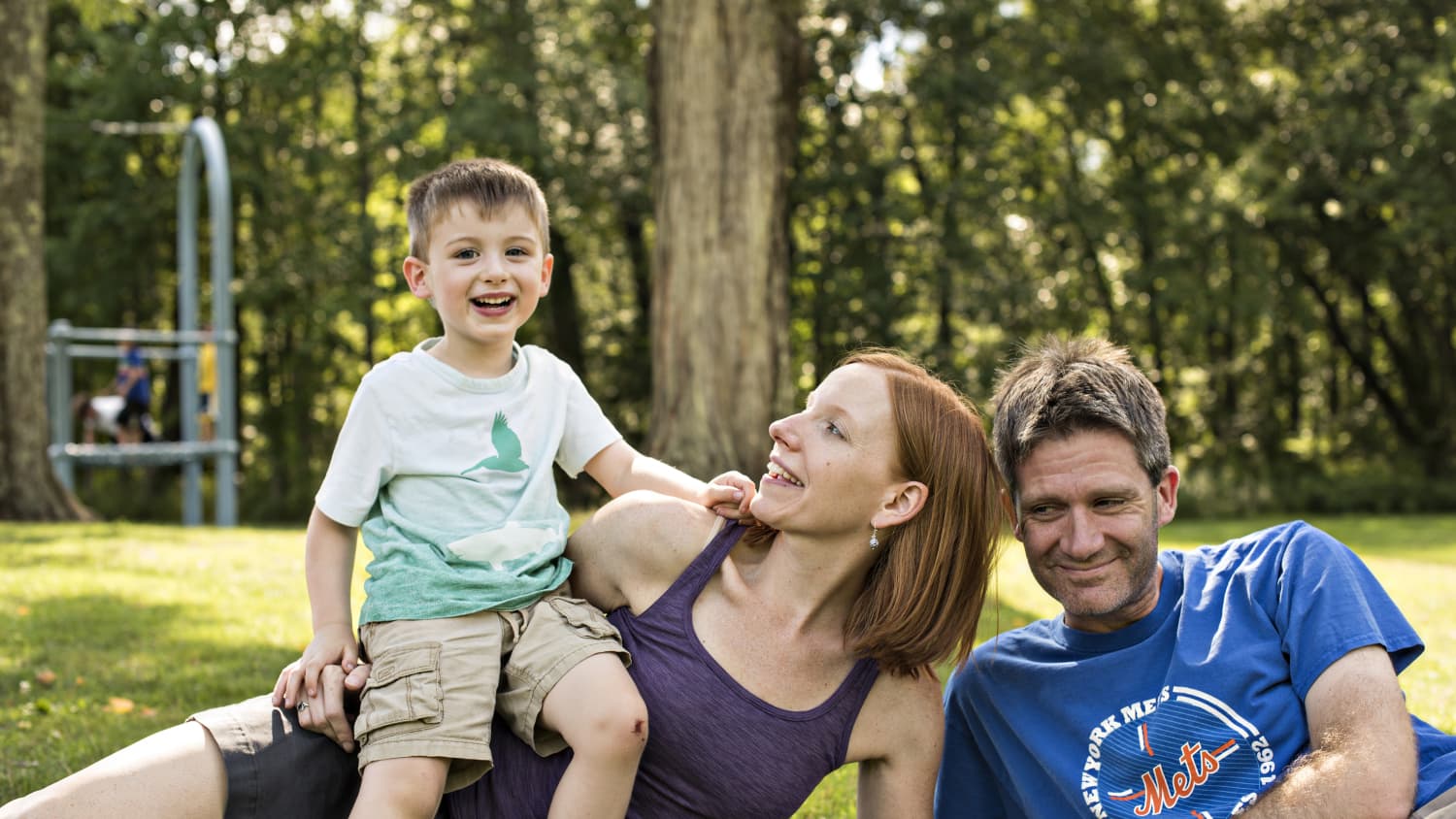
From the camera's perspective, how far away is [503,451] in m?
2.82

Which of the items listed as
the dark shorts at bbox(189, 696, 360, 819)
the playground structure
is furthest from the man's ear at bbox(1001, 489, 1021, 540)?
the playground structure

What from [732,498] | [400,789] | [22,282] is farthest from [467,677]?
[22,282]

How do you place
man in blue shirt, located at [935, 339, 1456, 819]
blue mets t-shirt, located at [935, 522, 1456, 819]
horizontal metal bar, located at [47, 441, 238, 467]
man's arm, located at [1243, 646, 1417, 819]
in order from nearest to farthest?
man's arm, located at [1243, 646, 1417, 819]
man in blue shirt, located at [935, 339, 1456, 819]
blue mets t-shirt, located at [935, 522, 1456, 819]
horizontal metal bar, located at [47, 441, 238, 467]

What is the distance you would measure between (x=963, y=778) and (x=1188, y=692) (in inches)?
23.7

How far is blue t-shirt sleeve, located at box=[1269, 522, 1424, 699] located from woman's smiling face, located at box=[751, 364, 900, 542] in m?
0.85

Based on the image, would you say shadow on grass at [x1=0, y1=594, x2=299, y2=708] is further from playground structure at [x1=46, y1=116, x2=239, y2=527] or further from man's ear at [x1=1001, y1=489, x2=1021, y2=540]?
playground structure at [x1=46, y1=116, x2=239, y2=527]

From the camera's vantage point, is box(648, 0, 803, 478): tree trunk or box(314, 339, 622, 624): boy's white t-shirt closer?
box(314, 339, 622, 624): boy's white t-shirt

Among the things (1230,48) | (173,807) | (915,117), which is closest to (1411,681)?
(173,807)

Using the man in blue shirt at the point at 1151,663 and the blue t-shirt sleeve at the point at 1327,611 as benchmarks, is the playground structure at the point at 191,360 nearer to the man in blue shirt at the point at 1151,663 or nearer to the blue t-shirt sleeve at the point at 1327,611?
the man in blue shirt at the point at 1151,663

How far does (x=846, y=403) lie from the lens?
2.74 meters

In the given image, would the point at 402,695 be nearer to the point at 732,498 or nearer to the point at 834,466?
the point at 732,498

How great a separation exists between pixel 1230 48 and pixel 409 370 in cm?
2657

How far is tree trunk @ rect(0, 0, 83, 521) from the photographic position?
1185 cm

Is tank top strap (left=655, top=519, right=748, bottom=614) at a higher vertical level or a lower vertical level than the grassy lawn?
higher
